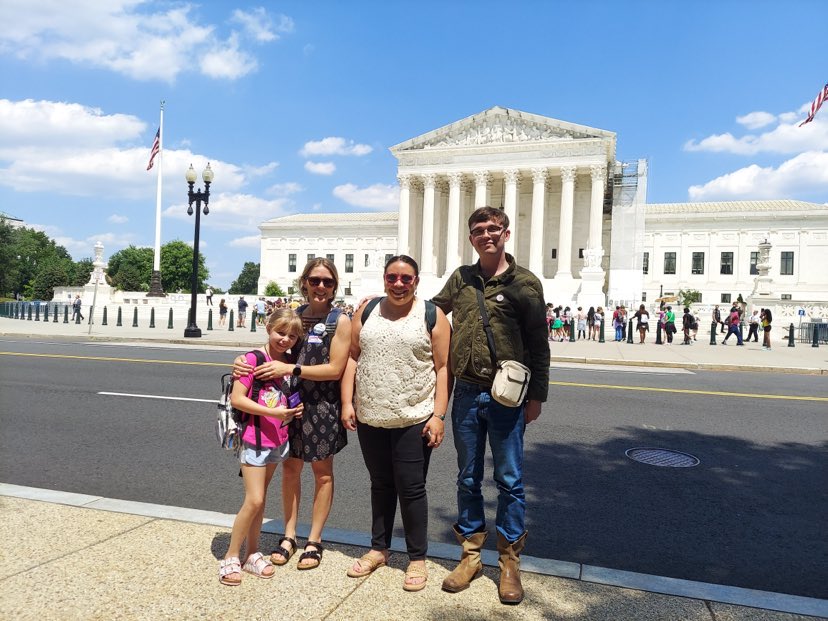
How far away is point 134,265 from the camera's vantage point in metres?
106

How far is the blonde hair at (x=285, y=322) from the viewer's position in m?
3.63

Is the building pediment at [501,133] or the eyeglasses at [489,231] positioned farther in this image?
the building pediment at [501,133]

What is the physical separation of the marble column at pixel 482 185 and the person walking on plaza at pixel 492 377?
53132 millimetres

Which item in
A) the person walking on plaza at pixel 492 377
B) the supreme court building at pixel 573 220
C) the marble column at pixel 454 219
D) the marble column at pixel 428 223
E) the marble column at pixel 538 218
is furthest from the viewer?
the marble column at pixel 428 223

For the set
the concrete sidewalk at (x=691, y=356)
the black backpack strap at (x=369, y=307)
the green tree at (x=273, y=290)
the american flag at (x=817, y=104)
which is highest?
the american flag at (x=817, y=104)

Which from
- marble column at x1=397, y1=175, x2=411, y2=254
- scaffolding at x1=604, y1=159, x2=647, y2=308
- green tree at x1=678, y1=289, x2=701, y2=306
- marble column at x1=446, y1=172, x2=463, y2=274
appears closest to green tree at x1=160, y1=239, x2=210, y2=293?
marble column at x1=397, y1=175, x2=411, y2=254

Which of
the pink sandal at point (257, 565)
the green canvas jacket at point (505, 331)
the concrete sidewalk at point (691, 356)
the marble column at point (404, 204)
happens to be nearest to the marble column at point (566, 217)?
the marble column at point (404, 204)

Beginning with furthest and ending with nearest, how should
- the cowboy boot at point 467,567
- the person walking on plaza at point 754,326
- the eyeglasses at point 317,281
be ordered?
→ the person walking on plaza at point 754,326, the eyeglasses at point 317,281, the cowboy boot at point 467,567

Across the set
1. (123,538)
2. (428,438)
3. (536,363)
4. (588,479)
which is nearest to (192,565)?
(123,538)

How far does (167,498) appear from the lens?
5121 millimetres

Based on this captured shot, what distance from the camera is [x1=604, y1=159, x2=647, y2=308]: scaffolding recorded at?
57.2 meters

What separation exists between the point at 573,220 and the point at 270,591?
61.7 metres

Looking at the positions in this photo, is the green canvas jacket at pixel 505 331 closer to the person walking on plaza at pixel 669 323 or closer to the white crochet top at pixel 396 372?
the white crochet top at pixel 396 372

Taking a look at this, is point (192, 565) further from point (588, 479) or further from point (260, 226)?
point (260, 226)
